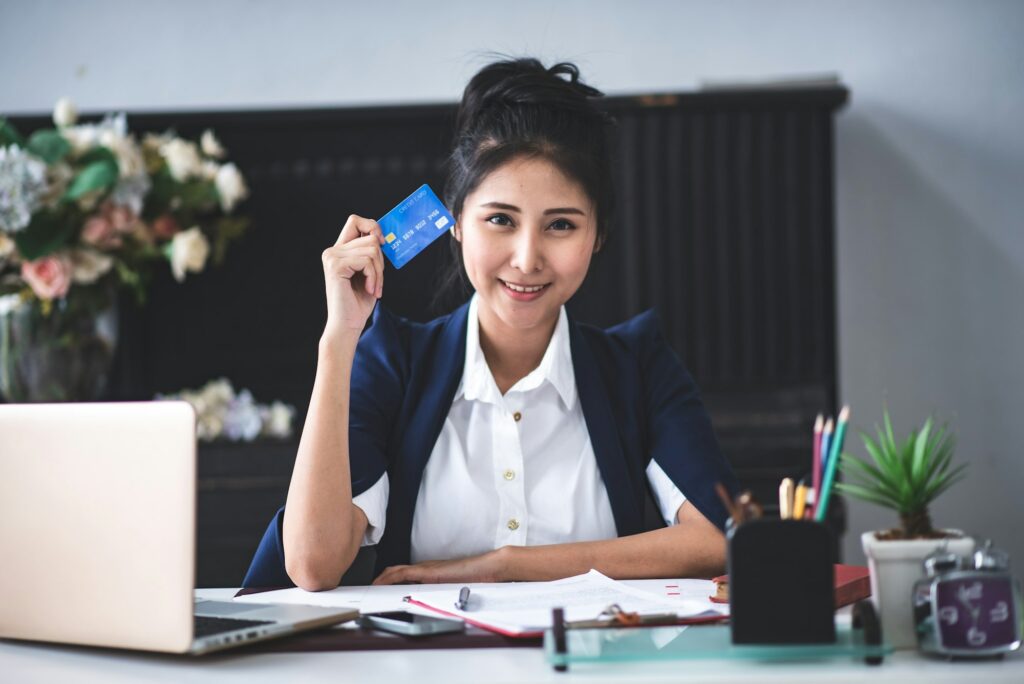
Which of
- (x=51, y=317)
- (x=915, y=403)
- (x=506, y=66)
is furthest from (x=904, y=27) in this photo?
(x=51, y=317)

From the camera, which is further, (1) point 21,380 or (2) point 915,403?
(2) point 915,403

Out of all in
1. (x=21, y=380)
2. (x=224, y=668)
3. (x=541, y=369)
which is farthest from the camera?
(x=21, y=380)

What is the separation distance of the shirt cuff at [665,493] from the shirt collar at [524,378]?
0.16 m

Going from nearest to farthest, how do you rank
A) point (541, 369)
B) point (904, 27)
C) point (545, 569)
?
point (545, 569) < point (541, 369) < point (904, 27)

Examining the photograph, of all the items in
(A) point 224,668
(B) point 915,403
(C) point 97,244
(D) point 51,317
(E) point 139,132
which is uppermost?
(E) point 139,132

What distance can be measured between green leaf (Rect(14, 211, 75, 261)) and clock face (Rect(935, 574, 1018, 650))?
204cm

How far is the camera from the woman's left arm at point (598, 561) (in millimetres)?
1333

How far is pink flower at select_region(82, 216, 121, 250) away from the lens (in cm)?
236

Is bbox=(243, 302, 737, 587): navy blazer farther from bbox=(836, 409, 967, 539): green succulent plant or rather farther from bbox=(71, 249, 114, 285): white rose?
bbox=(71, 249, 114, 285): white rose

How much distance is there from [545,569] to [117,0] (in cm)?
237

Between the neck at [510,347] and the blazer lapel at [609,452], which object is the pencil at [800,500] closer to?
the blazer lapel at [609,452]

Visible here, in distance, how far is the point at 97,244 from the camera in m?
2.39

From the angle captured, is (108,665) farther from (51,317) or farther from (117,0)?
(117,0)

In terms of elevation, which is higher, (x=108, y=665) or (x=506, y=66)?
(x=506, y=66)
